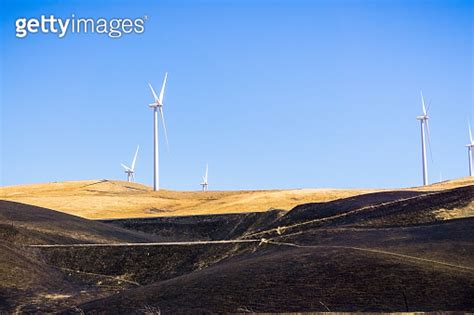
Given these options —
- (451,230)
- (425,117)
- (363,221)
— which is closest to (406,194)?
(363,221)

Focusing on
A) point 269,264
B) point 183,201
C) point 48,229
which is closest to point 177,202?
point 183,201

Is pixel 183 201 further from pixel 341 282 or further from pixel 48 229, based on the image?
pixel 341 282

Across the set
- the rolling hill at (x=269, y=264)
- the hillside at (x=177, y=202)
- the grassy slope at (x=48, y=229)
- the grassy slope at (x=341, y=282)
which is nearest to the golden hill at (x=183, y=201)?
the hillside at (x=177, y=202)

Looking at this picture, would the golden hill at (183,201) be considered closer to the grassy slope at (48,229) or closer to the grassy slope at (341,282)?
the grassy slope at (48,229)

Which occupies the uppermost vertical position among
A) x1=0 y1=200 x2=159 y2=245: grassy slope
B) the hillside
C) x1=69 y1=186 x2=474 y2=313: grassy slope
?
the hillside

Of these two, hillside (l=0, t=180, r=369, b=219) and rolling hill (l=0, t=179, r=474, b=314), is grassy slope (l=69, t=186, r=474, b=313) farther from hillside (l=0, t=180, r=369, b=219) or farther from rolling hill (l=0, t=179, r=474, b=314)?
hillside (l=0, t=180, r=369, b=219)

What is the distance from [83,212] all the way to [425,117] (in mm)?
36724

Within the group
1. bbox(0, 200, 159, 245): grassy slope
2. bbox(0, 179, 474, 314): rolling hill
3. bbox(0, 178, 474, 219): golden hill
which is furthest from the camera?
bbox(0, 178, 474, 219): golden hill

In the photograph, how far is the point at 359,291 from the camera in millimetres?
15164

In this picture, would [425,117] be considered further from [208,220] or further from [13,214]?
[13,214]

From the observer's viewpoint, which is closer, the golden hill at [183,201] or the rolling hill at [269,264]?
the rolling hill at [269,264]

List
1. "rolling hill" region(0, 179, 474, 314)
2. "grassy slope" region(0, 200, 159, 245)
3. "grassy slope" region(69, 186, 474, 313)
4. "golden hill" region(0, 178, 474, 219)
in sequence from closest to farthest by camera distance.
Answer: "grassy slope" region(69, 186, 474, 313), "rolling hill" region(0, 179, 474, 314), "grassy slope" region(0, 200, 159, 245), "golden hill" region(0, 178, 474, 219)

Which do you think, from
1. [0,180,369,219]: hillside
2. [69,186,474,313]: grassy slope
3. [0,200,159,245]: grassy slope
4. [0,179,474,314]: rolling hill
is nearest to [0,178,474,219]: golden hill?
[0,180,369,219]: hillside

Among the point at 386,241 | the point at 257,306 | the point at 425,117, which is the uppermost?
the point at 425,117
